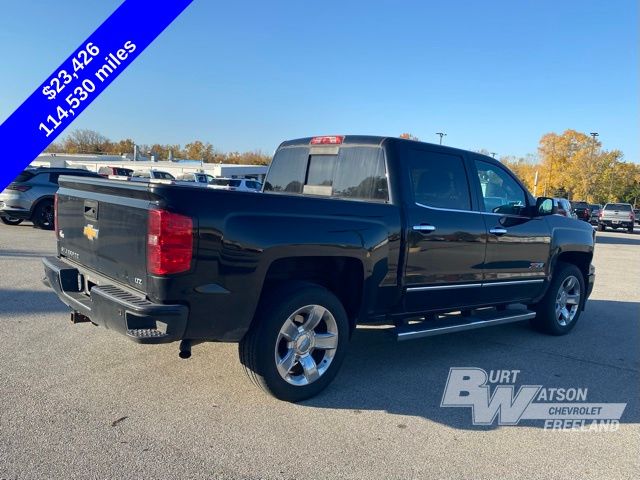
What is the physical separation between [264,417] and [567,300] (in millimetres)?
4573

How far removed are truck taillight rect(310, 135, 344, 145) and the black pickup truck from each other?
0.02 m

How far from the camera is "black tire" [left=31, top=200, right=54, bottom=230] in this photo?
45.6 ft

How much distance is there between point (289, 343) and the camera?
3.89 metres

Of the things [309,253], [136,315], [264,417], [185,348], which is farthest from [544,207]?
[136,315]

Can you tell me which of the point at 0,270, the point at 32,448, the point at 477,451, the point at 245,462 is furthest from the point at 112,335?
the point at 0,270

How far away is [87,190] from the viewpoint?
409 cm

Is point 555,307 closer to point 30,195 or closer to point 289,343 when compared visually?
point 289,343

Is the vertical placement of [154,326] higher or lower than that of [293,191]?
lower

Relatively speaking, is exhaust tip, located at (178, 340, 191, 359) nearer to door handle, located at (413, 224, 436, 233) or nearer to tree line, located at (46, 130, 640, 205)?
door handle, located at (413, 224, 436, 233)

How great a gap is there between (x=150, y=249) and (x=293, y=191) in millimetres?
2373

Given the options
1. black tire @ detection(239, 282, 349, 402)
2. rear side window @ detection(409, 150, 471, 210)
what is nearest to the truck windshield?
rear side window @ detection(409, 150, 471, 210)

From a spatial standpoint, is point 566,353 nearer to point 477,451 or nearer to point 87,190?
point 477,451

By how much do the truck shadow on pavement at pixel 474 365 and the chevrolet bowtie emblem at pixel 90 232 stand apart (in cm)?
208

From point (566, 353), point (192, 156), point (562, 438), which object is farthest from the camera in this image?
point (192, 156)
